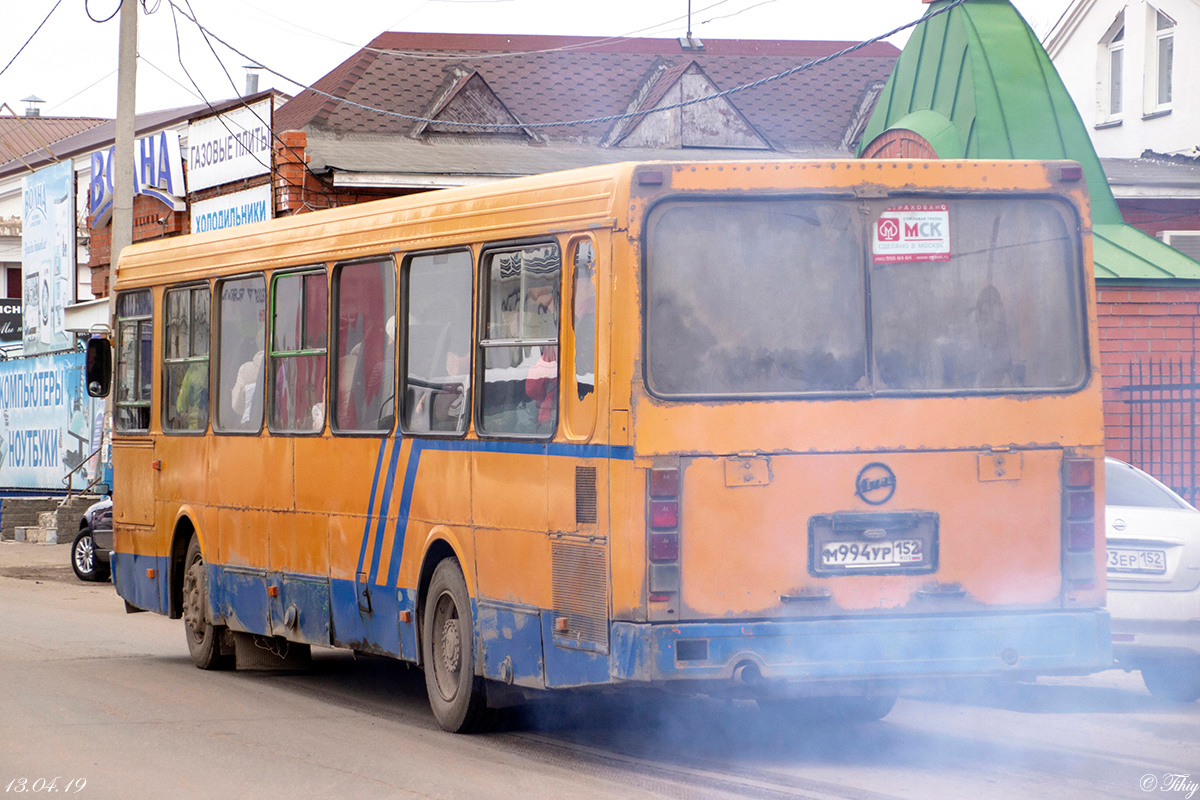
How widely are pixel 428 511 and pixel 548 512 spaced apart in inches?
52.0

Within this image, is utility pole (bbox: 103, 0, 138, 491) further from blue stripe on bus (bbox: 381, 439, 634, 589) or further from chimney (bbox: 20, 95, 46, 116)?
chimney (bbox: 20, 95, 46, 116)

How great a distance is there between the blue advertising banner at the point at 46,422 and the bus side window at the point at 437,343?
825 inches

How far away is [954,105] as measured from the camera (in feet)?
56.4

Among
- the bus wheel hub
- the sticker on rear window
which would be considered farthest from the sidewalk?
the sticker on rear window

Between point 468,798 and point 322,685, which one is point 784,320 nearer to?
point 468,798

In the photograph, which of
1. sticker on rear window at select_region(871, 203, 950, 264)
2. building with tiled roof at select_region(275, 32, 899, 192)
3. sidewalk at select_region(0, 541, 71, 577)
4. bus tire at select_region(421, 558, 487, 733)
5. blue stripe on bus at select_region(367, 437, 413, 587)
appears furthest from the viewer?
building with tiled roof at select_region(275, 32, 899, 192)

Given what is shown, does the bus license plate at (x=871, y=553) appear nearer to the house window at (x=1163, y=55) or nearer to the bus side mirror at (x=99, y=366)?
the bus side mirror at (x=99, y=366)

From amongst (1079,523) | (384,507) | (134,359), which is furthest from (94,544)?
(1079,523)

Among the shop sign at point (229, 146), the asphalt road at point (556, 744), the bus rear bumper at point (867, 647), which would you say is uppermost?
the shop sign at point (229, 146)

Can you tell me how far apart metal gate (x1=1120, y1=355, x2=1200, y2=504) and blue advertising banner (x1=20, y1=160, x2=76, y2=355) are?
899 inches

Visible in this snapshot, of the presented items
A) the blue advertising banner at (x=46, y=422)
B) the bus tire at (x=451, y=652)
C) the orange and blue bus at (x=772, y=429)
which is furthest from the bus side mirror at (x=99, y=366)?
the blue advertising banner at (x=46, y=422)

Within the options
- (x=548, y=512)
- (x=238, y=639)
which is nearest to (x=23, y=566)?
(x=238, y=639)

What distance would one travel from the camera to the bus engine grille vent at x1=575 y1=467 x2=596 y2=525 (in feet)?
25.2

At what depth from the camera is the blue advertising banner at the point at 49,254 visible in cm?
3266
